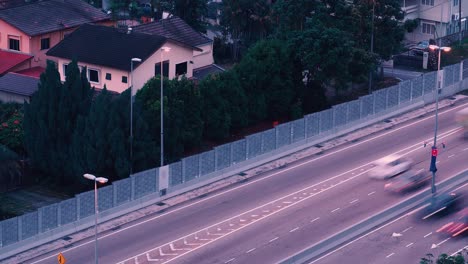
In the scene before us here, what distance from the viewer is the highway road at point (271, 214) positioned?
50.0 metres

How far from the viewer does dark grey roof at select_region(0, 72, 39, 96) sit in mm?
74125

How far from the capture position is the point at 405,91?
7669 cm

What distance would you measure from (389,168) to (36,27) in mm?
40684

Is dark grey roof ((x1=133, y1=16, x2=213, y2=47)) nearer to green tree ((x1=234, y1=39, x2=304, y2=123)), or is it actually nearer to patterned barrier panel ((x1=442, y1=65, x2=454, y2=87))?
green tree ((x1=234, y1=39, x2=304, y2=123))

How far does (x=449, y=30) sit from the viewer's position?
104m

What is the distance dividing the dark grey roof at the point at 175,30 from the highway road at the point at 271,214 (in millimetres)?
22944

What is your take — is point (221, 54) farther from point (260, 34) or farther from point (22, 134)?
point (22, 134)

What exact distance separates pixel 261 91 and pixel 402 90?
11.9 m

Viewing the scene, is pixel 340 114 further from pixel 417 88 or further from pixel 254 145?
pixel 417 88

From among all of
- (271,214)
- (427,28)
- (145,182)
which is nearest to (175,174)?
(145,182)

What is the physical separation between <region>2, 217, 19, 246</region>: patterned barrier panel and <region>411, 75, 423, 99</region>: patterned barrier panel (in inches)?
1557

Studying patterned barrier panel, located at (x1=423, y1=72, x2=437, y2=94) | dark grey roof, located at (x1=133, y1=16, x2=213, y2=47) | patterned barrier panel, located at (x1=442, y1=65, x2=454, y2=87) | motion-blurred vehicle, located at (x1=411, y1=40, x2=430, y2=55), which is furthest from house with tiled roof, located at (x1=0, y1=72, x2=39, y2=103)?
motion-blurred vehicle, located at (x1=411, y1=40, x2=430, y2=55)

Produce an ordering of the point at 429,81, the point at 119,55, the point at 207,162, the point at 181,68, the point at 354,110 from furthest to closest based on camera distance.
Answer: the point at 181,68
the point at 429,81
the point at 119,55
the point at 354,110
the point at 207,162

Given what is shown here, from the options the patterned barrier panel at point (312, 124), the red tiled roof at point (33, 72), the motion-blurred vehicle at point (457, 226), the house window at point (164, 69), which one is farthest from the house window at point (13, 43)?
the motion-blurred vehicle at point (457, 226)
